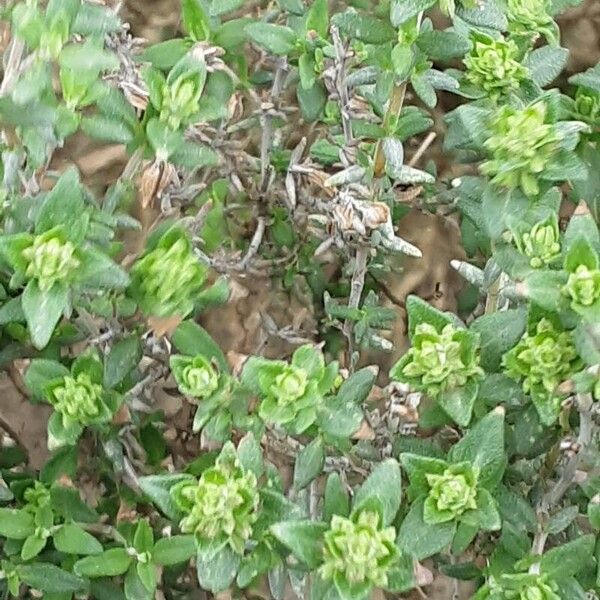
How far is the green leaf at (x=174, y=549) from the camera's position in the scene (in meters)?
0.99

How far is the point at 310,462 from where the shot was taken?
951 millimetres

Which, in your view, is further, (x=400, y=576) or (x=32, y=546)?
(x=32, y=546)

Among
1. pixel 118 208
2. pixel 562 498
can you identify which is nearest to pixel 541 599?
pixel 562 498

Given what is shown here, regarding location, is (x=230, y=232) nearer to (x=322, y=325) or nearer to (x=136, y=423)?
(x=322, y=325)

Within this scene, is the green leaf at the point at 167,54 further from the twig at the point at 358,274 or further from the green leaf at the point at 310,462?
the green leaf at the point at 310,462

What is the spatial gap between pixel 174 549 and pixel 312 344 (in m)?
0.25

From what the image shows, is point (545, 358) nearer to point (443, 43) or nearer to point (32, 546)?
point (443, 43)

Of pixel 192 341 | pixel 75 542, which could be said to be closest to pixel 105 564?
pixel 75 542

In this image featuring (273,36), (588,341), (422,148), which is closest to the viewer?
(588,341)

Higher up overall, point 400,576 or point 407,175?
point 407,175

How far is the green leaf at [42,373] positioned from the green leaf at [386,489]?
0.34m

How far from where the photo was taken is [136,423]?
1.14m

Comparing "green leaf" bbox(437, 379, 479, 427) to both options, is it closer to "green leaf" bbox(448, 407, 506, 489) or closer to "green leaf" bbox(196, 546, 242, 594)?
"green leaf" bbox(448, 407, 506, 489)

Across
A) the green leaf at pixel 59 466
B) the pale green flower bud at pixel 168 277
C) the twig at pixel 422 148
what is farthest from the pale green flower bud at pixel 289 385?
the twig at pixel 422 148
